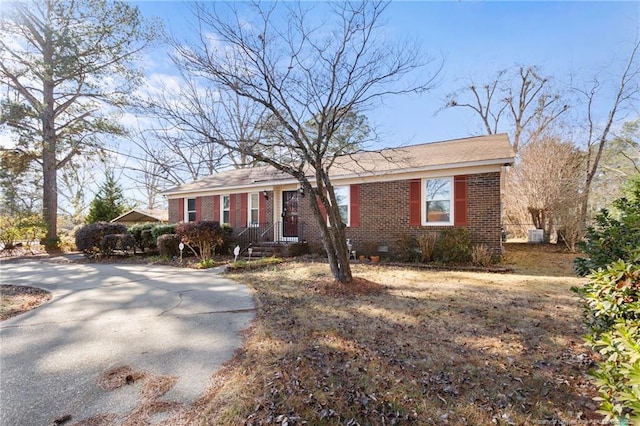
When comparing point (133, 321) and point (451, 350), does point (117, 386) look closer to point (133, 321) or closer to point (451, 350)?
point (133, 321)

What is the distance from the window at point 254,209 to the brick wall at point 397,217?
9.10ft

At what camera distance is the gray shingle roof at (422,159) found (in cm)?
888

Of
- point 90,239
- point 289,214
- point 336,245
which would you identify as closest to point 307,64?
point 336,245

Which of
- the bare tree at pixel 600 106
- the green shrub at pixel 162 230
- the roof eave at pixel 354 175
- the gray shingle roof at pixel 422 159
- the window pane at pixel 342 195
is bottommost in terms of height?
the green shrub at pixel 162 230

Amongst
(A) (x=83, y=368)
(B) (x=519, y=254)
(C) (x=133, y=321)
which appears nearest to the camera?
(A) (x=83, y=368)

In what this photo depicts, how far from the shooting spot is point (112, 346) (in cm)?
355

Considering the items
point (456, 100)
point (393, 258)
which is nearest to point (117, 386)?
point (393, 258)

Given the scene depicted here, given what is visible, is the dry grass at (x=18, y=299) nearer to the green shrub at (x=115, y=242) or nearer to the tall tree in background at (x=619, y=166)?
the green shrub at (x=115, y=242)

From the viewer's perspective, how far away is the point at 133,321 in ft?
14.5

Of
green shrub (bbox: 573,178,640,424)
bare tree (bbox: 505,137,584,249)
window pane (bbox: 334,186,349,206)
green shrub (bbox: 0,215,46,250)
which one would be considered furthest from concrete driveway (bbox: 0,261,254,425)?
bare tree (bbox: 505,137,584,249)

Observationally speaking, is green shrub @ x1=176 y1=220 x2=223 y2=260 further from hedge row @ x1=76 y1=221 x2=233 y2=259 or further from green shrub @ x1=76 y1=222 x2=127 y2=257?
green shrub @ x1=76 y1=222 x2=127 y2=257

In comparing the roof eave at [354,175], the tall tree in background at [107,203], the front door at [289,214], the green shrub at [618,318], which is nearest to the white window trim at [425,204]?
the roof eave at [354,175]

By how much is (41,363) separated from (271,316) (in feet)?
8.59

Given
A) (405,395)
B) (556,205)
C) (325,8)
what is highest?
(325,8)
